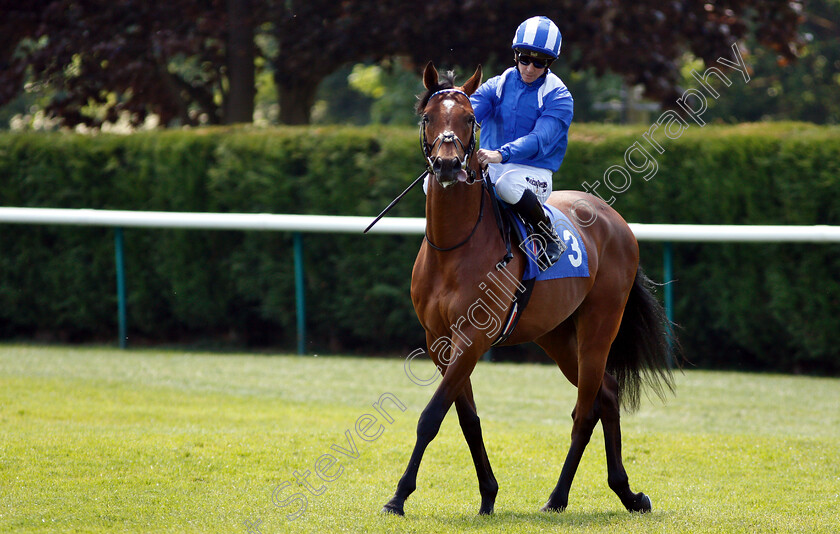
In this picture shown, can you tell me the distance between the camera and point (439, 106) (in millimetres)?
3887

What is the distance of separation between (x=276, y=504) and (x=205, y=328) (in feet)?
19.5

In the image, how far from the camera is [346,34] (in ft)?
34.4

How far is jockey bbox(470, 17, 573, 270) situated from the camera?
428cm

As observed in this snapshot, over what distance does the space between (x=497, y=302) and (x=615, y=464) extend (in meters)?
1.08

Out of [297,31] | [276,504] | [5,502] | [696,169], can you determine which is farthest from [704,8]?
[5,502]

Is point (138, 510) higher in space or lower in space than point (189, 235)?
lower

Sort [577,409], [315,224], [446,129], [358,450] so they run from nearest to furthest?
[446,129] → [577,409] → [358,450] → [315,224]

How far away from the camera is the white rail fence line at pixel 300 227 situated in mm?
7816

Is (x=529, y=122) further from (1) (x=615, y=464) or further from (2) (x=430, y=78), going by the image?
(1) (x=615, y=464)

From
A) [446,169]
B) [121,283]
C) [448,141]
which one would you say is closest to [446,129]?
[448,141]

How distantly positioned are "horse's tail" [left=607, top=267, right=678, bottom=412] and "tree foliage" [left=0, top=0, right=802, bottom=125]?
537cm

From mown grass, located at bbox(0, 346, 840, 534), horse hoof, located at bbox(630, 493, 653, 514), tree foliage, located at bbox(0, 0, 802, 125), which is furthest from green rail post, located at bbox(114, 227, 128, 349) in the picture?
horse hoof, located at bbox(630, 493, 653, 514)

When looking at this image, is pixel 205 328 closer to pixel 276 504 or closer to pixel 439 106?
pixel 276 504

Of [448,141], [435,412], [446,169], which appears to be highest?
[448,141]
